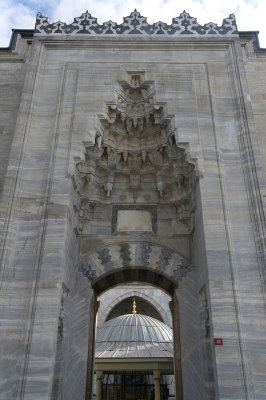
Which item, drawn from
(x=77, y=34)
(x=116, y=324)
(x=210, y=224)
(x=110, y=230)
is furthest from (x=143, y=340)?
(x=77, y=34)

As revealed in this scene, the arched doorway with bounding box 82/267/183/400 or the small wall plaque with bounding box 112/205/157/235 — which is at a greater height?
the small wall plaque with bounding box 112/205/157/235

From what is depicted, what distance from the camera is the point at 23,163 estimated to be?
535 centimetres

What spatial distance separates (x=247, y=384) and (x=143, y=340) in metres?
8.37

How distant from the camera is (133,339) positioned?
466 inches

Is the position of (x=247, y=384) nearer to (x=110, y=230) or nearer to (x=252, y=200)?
(x=252, y=200)

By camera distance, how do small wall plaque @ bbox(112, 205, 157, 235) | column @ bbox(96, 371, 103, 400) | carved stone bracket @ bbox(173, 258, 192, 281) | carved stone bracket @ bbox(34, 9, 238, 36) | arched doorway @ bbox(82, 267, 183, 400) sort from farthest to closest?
1. column @ bbox(96, 371, 103, 400)
2. carved stone bracket @ bbox(34, 9, 238, 36)
3. small wall plaque @ bbox(112, 205, 157, 235)
4. carved stone bracket @ bbox(173, 258, 192, 281)
5. arched doorway @ bbox(82, 267, 183, 400)

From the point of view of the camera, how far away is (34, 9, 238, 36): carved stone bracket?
22.5 ft

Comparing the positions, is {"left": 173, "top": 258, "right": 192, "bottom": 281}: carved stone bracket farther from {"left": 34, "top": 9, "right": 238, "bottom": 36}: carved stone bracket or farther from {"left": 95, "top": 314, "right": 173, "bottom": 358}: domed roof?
{"left": 95, "top": 314, "right": 173, "bottom": 358}: domed roof

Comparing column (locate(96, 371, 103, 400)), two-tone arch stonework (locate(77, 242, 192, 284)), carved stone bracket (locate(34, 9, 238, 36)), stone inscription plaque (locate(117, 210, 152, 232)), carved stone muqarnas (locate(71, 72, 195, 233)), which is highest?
carved stone bracket (locate(34, 9, 238, 36))

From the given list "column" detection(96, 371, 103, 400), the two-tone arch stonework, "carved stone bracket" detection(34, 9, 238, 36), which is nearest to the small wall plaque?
the two-tone arch stonework

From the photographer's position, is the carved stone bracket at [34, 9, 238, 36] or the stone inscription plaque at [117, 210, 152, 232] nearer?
the stone inscription plaque at [117, 210, 152, 232]

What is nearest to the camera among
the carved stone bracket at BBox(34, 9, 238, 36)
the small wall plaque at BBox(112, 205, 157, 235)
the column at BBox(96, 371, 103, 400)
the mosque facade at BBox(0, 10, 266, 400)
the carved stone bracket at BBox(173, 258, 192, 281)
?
the mosque facade at BBox(0, 10, 266, 400)

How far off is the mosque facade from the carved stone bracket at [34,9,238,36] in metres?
0.03

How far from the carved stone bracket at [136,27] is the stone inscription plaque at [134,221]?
351cm
